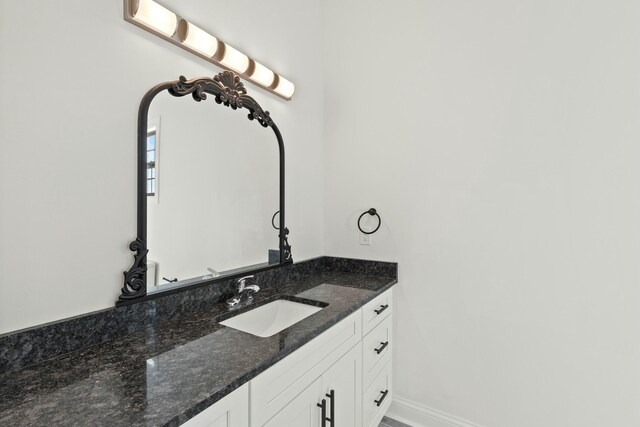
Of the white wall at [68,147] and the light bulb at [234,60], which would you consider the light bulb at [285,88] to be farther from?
the white wall at [68,147]

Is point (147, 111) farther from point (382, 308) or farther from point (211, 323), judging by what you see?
point (382, 308)

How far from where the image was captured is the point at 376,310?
1691mm

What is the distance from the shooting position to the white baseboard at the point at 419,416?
70.9 inches

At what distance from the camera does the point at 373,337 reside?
5.45ft

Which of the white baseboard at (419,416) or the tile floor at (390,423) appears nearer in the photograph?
the white baseboard at (419,416)

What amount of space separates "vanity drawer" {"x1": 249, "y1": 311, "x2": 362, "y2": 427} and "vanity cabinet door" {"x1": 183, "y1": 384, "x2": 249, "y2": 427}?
1.0 inches

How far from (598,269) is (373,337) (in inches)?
43.9

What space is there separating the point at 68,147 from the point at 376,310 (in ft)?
4.91

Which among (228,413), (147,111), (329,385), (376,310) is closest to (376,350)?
(376,310)

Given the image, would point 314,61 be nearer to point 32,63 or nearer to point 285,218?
point 285,218

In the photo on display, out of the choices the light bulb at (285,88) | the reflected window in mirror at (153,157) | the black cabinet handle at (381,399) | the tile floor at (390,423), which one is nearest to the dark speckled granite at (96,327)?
the reflected window in mirror at (153,157)

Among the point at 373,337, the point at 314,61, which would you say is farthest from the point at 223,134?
the point at 373,337

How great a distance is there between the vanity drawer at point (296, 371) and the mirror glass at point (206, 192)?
0.60 m

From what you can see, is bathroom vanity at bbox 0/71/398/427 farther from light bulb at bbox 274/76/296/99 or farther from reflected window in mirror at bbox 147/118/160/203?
light bulb at bbox 274/76/296/99
